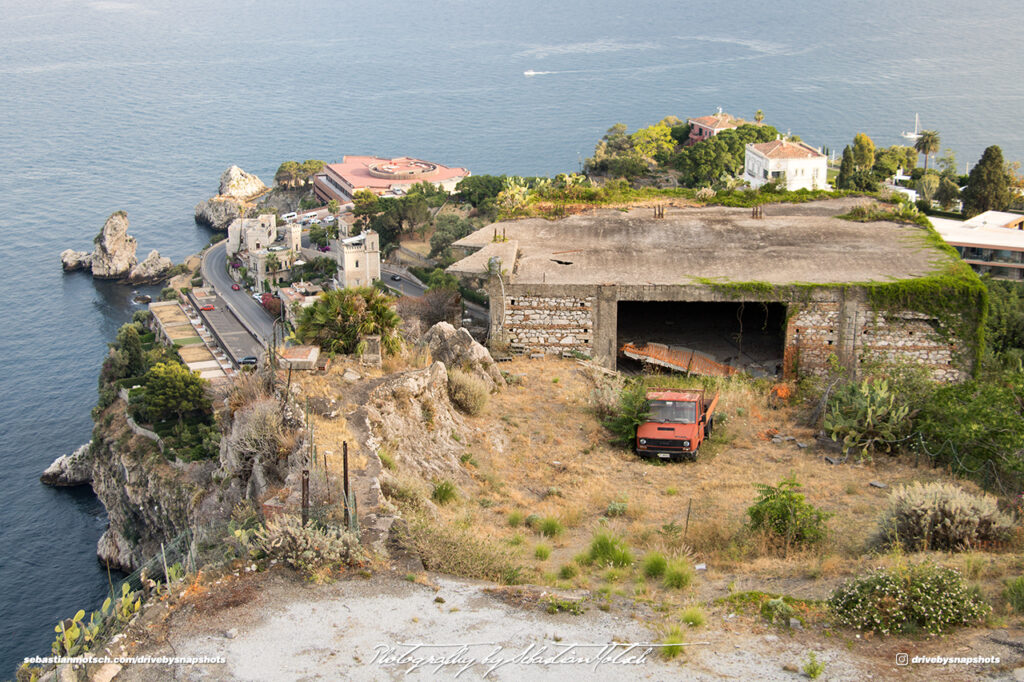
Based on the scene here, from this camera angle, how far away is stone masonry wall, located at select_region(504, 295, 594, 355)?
25859 mm

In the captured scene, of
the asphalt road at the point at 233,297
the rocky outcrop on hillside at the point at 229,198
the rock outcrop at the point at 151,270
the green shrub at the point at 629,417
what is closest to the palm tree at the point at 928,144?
the asphalt road at the point at 233,297

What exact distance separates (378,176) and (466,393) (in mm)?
132455

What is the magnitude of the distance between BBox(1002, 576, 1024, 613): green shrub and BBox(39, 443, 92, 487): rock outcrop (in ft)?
230

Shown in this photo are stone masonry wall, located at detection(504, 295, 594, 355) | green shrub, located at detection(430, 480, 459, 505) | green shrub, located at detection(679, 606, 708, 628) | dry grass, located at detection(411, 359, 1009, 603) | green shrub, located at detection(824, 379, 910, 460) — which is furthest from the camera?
stone masonry wall, located at detection(504, 295, 594, 355)

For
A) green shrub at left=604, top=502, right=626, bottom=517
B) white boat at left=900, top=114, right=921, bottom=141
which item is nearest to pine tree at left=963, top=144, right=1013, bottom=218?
white boat at left=900, top=114, right=921, bottom=141

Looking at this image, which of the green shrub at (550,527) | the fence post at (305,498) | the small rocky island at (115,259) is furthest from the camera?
the small rocky island at (115,259)

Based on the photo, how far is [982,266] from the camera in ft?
248

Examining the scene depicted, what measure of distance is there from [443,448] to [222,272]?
11428 centimetres

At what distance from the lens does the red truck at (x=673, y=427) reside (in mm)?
18766

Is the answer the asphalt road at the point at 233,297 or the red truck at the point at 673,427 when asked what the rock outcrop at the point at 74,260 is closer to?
the asphalt road at the point at 233,297

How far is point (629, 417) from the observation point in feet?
64.0

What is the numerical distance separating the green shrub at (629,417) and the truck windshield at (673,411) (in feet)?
0.56

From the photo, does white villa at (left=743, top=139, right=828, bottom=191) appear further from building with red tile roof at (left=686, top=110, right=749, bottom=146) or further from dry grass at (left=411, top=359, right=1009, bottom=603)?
dry grass at (left=411, top=359, right=1009, bottom=603)

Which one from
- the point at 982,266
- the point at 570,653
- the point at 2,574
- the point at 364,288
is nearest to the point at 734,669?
the point at 570,653
